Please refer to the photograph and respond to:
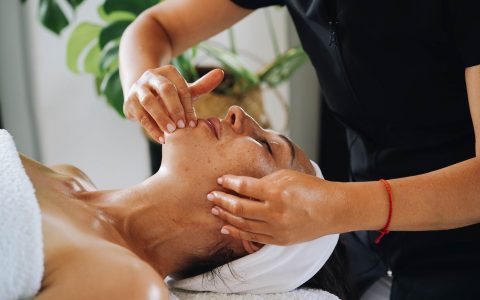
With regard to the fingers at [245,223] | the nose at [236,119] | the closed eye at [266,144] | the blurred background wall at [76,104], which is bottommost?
the blurred background wall at [76,104]

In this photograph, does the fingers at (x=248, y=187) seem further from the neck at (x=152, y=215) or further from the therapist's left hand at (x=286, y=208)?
the neck at (x=152, y=215)

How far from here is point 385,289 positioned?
1.69m

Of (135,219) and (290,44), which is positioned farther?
(290,44)

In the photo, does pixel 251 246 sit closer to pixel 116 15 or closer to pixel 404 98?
pixel 404 98

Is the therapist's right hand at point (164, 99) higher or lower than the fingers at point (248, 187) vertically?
higher

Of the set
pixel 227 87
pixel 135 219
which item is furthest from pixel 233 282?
pixel 227 87

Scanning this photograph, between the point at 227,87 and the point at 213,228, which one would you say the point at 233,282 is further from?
the point at 227,87

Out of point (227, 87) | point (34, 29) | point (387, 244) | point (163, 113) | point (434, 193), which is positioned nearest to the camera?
point (434, 193)

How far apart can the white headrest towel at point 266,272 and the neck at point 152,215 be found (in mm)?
106

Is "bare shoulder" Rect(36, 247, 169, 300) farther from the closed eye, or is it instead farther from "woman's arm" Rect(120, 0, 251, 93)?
"woman's arm" Rect(120, 0, 251, 93)

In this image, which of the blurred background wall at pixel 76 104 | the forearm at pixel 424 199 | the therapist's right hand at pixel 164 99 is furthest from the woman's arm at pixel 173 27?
Answer: the blurred background wall at pixel 76 104

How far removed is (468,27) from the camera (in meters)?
1.25

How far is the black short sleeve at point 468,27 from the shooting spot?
4.05 feet

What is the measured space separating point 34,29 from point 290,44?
48.8 inches
